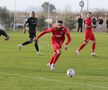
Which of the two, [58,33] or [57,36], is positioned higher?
[58,33]

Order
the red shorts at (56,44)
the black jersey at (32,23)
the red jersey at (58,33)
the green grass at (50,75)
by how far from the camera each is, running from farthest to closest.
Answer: the black jersey at (32,23) < the red shorts at (56,44) < the red jersey at (58,33) < the green grass at (50,75)

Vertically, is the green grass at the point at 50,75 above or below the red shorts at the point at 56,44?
below

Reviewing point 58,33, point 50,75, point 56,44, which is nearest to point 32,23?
point 56,44

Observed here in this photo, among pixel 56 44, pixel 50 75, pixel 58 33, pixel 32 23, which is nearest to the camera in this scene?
pixel 50 75

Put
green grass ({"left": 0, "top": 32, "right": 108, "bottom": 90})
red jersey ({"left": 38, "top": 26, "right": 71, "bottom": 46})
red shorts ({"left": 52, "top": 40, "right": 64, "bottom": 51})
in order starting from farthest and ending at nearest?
red shorts ({"left": 52, "top": 40, "right": 64, "bottom": 51}) < red jersey ({"left": 38, "top": 26, "right": 71, "bottom": 46}) < green grass ({"left": 0, "top": 32, "right": 108, "bottom": 90})

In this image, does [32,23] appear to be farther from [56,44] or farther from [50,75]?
[50,75]

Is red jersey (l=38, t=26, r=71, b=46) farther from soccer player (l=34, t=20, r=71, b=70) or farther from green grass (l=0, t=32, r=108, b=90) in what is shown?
green grass (l=0, t=32, r=108, b=90)

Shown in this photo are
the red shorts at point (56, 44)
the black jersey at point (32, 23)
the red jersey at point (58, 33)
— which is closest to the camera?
the red jersey at point (58, 33)

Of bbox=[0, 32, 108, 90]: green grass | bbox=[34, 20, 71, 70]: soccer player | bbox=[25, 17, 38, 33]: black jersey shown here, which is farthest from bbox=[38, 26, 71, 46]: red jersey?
bbox=[25, 17, 38, 33]: black jersey

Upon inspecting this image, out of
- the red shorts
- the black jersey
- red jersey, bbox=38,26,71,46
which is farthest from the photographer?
the black jersey

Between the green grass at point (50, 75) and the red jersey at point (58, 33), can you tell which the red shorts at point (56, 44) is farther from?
the green grass at point (50, 75)

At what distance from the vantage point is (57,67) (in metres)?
20.7

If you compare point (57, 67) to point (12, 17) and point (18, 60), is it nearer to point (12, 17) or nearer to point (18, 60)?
point (18, 60)

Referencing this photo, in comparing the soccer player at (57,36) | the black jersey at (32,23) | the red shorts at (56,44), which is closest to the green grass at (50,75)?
the soccer player at (57,36)
